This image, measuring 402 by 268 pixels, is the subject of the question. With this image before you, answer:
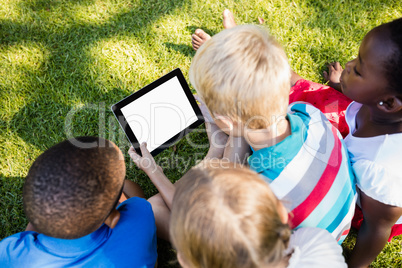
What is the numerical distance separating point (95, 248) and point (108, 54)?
1416 mm

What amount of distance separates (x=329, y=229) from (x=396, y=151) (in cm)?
42

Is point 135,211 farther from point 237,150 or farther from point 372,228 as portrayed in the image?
point 372,228

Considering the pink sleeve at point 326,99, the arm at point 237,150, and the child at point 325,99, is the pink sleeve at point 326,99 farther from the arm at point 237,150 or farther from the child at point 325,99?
the arm at point 237,150

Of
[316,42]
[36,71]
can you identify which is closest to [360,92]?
[316,42]

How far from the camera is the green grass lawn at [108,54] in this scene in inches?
76.2

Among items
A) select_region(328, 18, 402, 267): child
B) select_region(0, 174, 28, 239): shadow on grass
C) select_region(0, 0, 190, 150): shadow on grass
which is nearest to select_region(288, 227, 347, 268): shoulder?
select_region(328, 18, 402, 267): child

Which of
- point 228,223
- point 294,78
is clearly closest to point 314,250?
point 228,223

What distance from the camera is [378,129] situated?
138 centimetres

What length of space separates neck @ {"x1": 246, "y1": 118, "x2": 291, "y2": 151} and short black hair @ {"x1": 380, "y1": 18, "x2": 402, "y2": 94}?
0.42m

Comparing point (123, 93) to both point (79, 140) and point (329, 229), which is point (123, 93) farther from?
point (329, 229)

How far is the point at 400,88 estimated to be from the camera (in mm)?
1185

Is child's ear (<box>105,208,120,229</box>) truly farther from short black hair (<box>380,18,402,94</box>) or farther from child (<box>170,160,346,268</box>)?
short black hair (<box>380,18,402,94</box>)

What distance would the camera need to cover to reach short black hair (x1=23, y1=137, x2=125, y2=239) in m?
1.01

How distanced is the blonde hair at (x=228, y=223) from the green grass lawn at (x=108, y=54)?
963 millimetres
